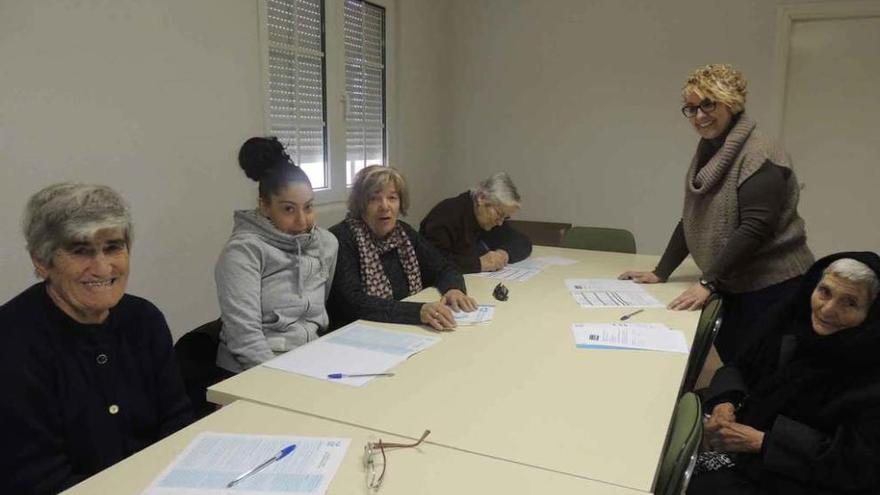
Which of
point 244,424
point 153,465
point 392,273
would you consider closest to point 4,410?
point 153,465

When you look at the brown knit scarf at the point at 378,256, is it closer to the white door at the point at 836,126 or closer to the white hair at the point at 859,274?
the white hair at the point at 859,274

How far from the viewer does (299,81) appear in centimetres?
366

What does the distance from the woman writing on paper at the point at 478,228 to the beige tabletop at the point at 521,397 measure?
89cm

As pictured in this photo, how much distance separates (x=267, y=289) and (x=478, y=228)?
4.57ft

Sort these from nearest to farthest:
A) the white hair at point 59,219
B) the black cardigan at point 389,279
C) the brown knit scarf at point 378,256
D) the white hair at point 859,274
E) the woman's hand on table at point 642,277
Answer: the white hair at point 59,219 → the white hair at point 859,274 → the black cardigan at point 389,279 → the brown knit scarf at point 378,256 → the woman's hand on table at point 642,277

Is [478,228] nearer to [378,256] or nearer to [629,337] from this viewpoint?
[378,256]

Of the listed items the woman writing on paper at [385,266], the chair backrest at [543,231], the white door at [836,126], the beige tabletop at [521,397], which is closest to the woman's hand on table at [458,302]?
the woman writing on paper at [385,266]

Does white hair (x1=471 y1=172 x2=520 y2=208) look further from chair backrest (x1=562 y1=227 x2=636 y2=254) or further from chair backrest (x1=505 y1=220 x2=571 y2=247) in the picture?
chair backrest (x1=505 y1=220 x2=571 y2=247)

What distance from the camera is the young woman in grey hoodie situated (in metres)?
1.96

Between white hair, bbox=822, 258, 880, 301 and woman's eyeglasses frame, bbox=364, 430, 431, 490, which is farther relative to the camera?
white hair, bbox=822, 258, 880, 301

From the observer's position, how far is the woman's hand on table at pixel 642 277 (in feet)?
9.14

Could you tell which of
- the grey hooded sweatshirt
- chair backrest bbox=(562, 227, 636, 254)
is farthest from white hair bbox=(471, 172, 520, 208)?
the grey hooded sweatshirt

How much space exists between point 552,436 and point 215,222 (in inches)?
89.8

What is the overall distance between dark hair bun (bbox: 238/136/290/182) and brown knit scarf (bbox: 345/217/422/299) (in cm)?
43
